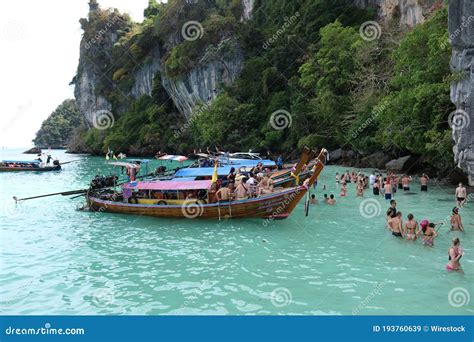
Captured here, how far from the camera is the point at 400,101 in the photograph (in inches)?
934

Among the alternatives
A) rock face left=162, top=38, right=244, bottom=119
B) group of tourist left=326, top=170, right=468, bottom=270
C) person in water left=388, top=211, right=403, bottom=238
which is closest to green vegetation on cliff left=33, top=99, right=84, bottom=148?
rock face left=162, top=38, right=244, bottom=119

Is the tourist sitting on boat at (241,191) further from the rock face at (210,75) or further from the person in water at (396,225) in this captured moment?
the rock face at (210,75)

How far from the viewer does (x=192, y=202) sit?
16953 millimetres

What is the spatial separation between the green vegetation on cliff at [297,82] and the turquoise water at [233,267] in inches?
346

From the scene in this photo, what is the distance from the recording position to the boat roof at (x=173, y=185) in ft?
55.6

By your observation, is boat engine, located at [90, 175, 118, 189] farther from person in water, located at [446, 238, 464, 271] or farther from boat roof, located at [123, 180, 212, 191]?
person in water, located at [446, 238, 464, 271]

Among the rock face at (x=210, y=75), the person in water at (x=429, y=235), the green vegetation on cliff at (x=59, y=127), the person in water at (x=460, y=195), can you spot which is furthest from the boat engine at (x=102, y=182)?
the green vegetation on cliff at (x=59, y=127)

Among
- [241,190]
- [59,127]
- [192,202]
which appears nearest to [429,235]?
[241,190]

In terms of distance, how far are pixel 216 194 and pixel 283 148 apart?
2852cm

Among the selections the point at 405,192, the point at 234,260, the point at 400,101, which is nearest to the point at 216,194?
the point at 234,260

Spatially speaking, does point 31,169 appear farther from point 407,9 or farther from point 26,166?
point 407,9

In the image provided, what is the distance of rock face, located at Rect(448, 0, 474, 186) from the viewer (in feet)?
54.6

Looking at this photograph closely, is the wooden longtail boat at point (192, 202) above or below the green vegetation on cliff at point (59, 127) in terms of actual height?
below

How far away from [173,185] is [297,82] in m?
30.0
